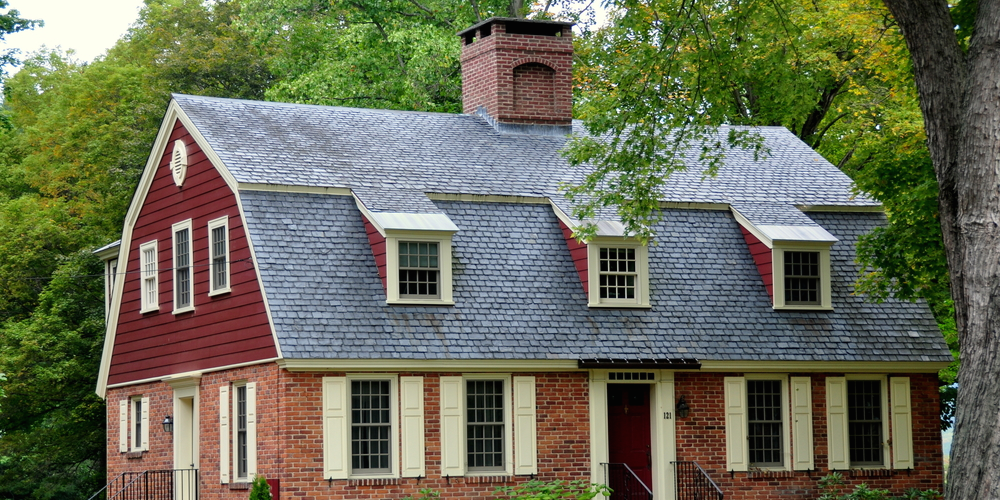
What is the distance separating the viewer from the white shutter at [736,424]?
71.5ft

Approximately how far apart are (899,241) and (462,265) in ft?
21.8

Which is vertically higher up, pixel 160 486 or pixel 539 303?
pixel 539 303

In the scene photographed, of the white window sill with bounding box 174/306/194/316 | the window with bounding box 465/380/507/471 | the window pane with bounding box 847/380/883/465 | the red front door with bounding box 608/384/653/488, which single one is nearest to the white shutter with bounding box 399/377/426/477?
the window with bounding box 465/380/507/471

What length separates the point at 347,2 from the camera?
35469mm

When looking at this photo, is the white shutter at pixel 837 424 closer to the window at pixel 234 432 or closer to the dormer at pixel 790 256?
the dormer at pixel 790 256

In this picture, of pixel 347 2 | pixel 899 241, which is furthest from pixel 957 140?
pixel 347 2

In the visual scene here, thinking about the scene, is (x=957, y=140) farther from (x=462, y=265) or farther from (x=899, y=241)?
(x=462, y=265)

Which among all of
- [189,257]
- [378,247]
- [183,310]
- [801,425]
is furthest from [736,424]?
[189,257]

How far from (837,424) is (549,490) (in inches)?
231

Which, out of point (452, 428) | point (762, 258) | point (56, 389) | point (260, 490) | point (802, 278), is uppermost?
point (762, 258)

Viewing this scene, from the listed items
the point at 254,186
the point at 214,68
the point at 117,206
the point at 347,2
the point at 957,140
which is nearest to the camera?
the point at 957,140

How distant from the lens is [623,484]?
21250 mm

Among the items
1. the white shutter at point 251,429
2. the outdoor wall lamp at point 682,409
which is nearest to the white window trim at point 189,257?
the white shutter at point 251,429

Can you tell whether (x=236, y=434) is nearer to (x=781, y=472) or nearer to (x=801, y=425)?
(x=781, y=472)
